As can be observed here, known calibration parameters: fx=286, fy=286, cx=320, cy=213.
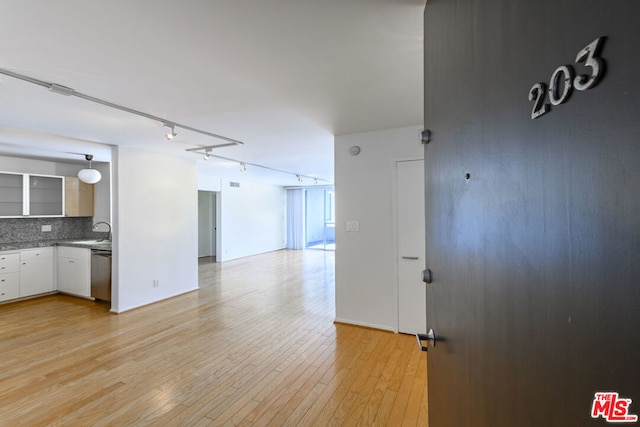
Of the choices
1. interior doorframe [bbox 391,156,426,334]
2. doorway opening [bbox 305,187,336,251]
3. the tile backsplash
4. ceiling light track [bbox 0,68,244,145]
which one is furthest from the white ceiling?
doorway opening [bbox 305,187,336,251]

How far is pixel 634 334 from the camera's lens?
0.91 ft

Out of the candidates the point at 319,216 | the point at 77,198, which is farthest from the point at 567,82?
the point at 319,216

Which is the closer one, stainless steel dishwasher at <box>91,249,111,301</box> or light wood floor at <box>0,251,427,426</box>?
light wood floor at <box>0,251,427,426</box>

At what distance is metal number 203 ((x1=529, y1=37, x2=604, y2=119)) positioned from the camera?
1.03 feet

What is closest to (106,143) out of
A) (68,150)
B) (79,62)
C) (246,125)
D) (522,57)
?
(68,150)

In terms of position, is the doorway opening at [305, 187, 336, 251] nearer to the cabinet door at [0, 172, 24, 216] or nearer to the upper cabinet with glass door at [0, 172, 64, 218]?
the upper cabinet with glass door at [0, 172, 64, 218]

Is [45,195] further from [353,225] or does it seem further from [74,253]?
[353,225]

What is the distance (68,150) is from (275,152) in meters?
3.25

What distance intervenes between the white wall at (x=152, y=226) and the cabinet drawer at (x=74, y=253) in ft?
3.90

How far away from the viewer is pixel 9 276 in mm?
4551

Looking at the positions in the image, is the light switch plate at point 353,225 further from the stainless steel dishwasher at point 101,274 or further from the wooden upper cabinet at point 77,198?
the wooden upper cabinet at point 77,198

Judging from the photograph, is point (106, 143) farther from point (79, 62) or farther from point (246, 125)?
point (79, 62)

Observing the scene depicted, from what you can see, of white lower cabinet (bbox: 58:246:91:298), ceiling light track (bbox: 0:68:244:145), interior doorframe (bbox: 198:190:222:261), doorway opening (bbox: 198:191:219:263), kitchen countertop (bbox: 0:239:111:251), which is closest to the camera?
ceiling light track (bbox: 0:68:244:145)

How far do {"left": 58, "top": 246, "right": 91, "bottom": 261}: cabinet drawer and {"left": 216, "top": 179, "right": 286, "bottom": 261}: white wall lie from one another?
3548 mm
